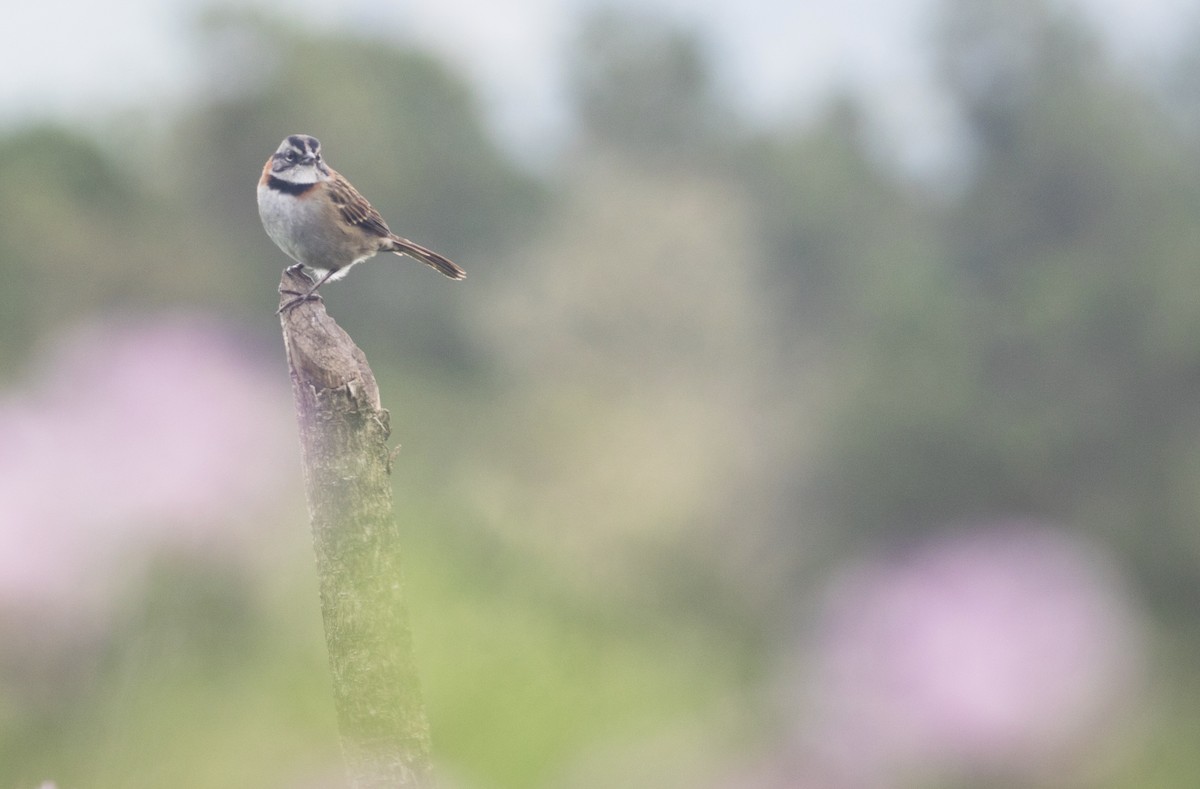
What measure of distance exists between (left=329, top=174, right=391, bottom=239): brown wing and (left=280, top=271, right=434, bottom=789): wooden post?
7.66ft

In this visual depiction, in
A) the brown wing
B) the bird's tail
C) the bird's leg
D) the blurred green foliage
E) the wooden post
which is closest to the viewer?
the wooden post

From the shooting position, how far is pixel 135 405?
4.43 meters

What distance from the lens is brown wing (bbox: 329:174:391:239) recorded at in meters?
4.59

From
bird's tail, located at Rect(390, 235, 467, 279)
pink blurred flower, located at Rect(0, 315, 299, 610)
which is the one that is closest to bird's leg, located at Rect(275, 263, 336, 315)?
bird's tail, located at Rect(390, 235, 467, 279)

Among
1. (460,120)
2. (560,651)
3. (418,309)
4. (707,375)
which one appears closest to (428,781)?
(560,651)

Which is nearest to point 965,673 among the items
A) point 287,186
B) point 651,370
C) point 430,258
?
point 430,258

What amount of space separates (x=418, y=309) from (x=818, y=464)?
13.4 m

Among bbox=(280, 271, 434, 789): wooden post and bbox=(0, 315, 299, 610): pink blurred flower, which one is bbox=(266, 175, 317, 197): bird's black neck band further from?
bbox=(280, 271, 434, 789): wooden post

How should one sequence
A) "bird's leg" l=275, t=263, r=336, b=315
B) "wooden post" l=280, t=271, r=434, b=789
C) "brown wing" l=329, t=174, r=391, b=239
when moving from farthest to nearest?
"brown wing" l=329, t=174, r=391, b=239, "bird's leg" l=275, t=263, r=336, b=315, "wooden post" l=280, t=271, r=434, b=789

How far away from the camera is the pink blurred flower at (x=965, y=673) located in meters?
4.49

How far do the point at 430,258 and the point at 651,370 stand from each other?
27.0 m

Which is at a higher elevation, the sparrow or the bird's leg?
the sparrow

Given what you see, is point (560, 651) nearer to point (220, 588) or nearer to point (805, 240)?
point (220, 588)

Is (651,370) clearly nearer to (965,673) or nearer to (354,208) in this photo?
(965,673)
